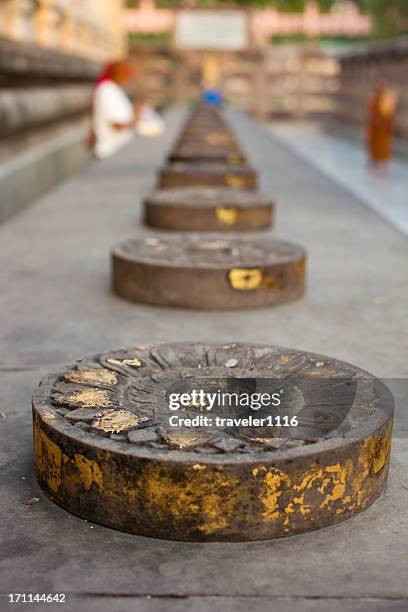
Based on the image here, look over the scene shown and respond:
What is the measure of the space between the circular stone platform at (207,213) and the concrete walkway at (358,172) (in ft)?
4.09

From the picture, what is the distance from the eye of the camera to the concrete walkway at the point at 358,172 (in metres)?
11.0

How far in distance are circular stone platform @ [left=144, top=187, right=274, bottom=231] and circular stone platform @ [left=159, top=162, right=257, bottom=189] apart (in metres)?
1.50

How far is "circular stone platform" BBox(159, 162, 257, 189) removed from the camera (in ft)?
28.7

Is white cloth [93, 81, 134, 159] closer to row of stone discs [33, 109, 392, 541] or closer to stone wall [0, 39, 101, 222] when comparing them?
stone wall [0, 39, 101, 222]

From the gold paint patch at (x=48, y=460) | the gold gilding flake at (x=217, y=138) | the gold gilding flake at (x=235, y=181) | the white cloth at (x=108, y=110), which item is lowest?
the gold paint patch at (x=48, y=460)

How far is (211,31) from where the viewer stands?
136ft

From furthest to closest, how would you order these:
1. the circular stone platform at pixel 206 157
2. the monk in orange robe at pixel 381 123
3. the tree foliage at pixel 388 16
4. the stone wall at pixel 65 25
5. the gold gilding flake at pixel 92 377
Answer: the tree foliage at pixel 388 16, the monk in orange robe at pixel 381 123, the circular stone platform at pixel 206 157, the stone wall at pixel 65 25, the gold gilding flake at pixel 92 377

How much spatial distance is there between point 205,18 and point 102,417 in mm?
41840

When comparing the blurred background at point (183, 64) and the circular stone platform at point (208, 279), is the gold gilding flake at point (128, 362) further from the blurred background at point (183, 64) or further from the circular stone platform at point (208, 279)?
the blurred background at point (183, 64)

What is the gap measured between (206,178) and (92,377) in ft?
Answer: 20.1

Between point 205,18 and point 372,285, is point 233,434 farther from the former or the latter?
point 205,18

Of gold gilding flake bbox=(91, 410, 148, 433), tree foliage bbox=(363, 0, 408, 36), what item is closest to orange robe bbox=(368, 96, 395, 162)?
gold gilding flake bbox=(91, 410, 148, 433)

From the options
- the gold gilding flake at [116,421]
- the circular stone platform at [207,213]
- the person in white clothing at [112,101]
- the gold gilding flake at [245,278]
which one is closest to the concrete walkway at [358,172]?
the circular stone platform at [207,213]

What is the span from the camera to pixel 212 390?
2.79 m
